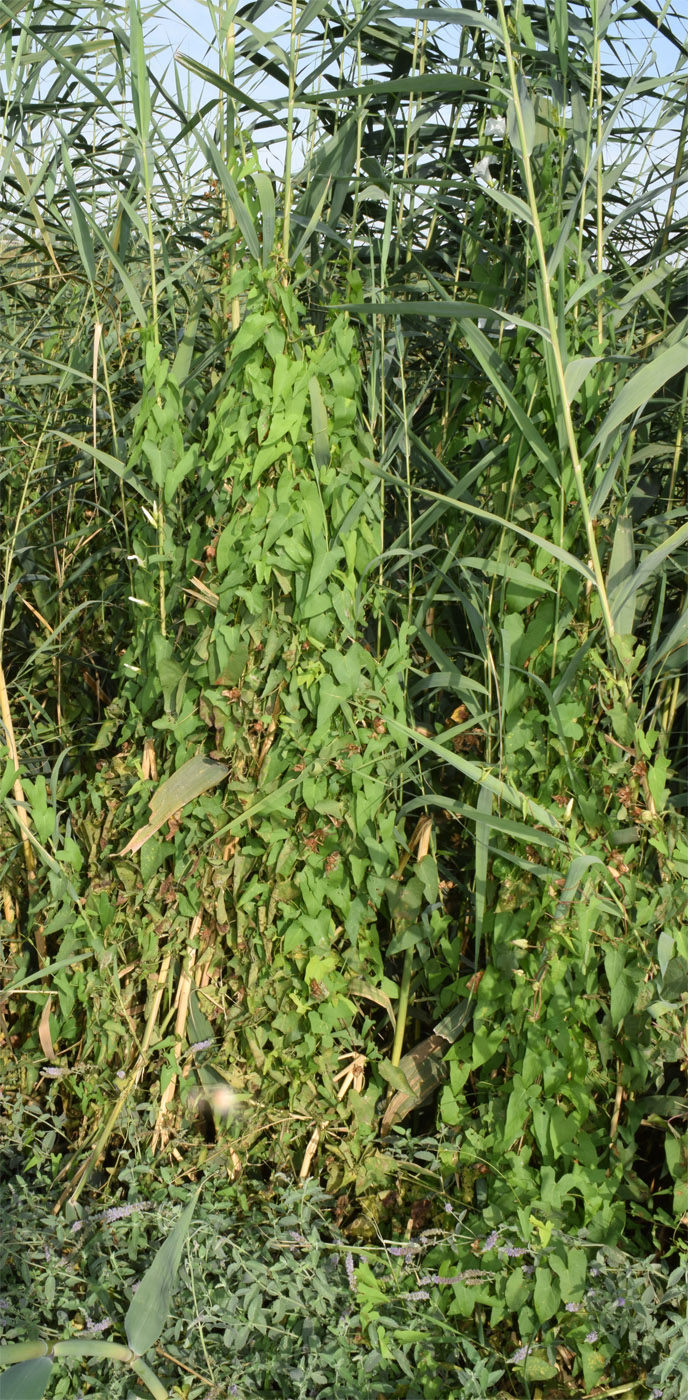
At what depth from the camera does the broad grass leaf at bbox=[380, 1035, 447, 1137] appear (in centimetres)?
162

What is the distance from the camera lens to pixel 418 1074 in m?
1.63

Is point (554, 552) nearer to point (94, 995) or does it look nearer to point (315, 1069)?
point (315, 1069)

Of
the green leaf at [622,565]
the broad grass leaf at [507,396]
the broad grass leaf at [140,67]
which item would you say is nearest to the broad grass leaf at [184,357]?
the broad grass leaf at [140,67]

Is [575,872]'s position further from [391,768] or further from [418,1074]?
[418,1074]

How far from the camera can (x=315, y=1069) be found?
1.61 meters

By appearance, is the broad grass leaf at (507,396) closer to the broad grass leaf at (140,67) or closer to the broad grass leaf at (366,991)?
the broad grass leaf at (140,67)

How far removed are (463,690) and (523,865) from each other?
252 millimetres

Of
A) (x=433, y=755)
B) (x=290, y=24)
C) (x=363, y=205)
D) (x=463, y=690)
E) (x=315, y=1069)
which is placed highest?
(x=290, y=24)

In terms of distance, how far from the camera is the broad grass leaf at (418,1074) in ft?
5.32

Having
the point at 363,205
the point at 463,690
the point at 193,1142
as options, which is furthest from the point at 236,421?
the point at 193,1142

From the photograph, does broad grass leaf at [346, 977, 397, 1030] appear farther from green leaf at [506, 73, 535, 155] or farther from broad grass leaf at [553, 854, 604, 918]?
green leaf at [506, 73, 535, 155]

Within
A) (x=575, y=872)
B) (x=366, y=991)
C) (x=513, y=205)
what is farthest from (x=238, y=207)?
(x=366, y=991)

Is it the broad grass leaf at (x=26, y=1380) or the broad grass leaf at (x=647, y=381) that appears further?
the broad grass leaf at (x=647, y=381)

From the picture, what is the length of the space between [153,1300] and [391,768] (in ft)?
2.73
